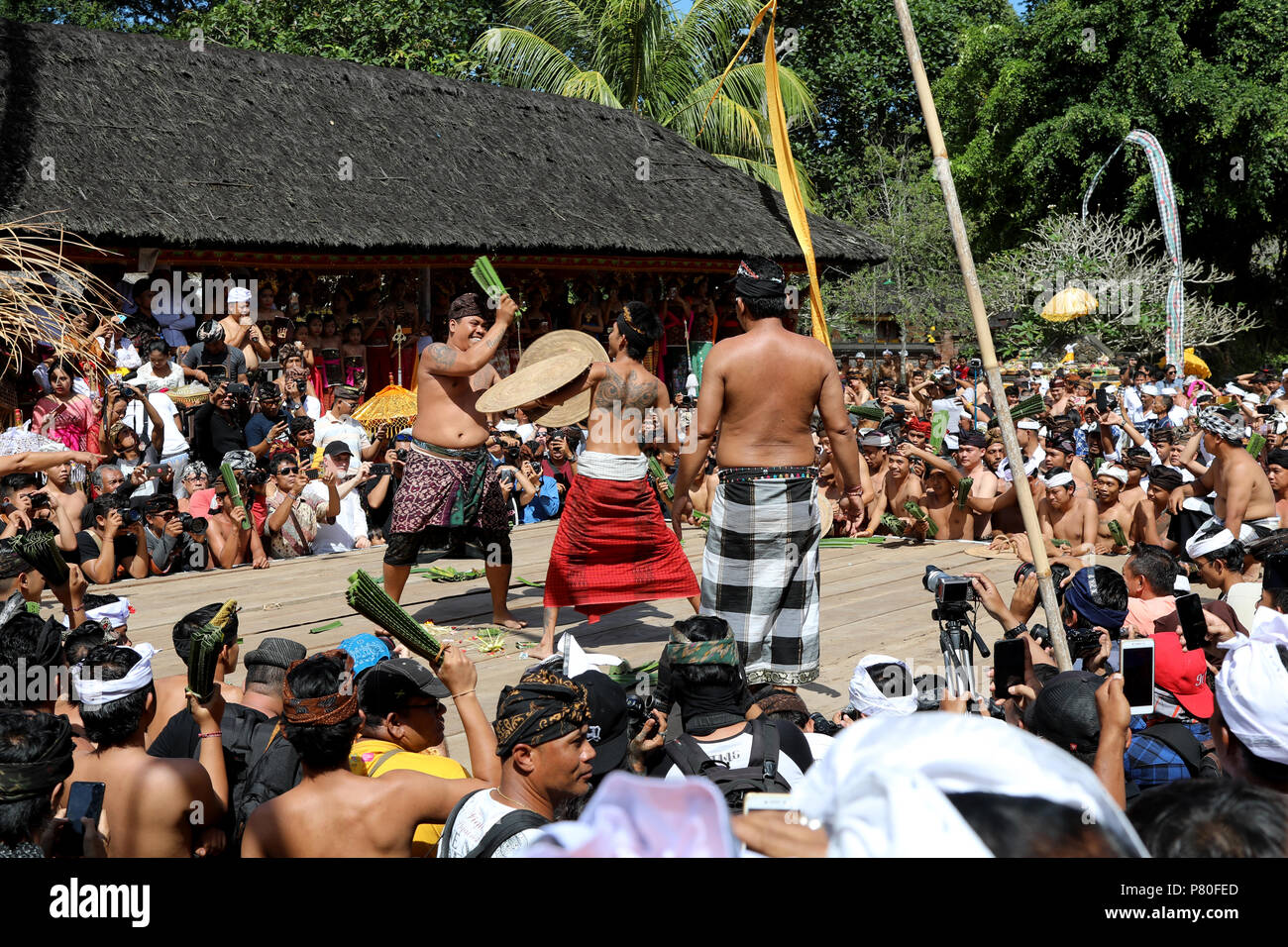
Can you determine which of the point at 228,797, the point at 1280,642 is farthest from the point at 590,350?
the point at 1280,642

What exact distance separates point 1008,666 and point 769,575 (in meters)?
1.48

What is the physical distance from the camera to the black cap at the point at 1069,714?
10.2 ft

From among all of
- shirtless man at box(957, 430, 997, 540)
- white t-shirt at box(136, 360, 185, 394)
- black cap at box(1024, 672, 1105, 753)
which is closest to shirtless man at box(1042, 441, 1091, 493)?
shirtless man at box(957, 430, 997, 540)

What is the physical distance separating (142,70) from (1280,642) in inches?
567

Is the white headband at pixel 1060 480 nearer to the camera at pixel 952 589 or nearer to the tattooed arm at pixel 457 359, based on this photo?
the tattooed arm at pixel 457 359

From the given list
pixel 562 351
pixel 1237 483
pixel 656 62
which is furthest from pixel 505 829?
pixel 656 62

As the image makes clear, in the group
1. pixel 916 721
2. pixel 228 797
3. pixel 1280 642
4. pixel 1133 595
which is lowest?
pixel 228 797

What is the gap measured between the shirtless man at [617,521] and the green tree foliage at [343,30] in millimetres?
19235

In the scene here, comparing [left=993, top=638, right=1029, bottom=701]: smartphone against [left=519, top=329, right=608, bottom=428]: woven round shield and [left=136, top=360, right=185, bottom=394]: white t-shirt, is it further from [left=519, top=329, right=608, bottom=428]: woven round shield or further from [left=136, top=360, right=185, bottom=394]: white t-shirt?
[left=136, top=360, right=185, bottom=394]: white t-shirt

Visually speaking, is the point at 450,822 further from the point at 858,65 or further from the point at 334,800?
the point at 858,65

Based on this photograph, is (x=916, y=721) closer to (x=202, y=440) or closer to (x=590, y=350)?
(x=590, y=350)

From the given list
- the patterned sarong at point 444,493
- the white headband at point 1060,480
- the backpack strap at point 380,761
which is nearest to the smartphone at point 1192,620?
the backpack strap at point 380,761

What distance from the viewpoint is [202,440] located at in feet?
29.9

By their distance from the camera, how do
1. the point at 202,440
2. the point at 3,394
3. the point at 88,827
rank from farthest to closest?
1. the point at 202,440
2. the point at 3,394
3. the point at 88,827
